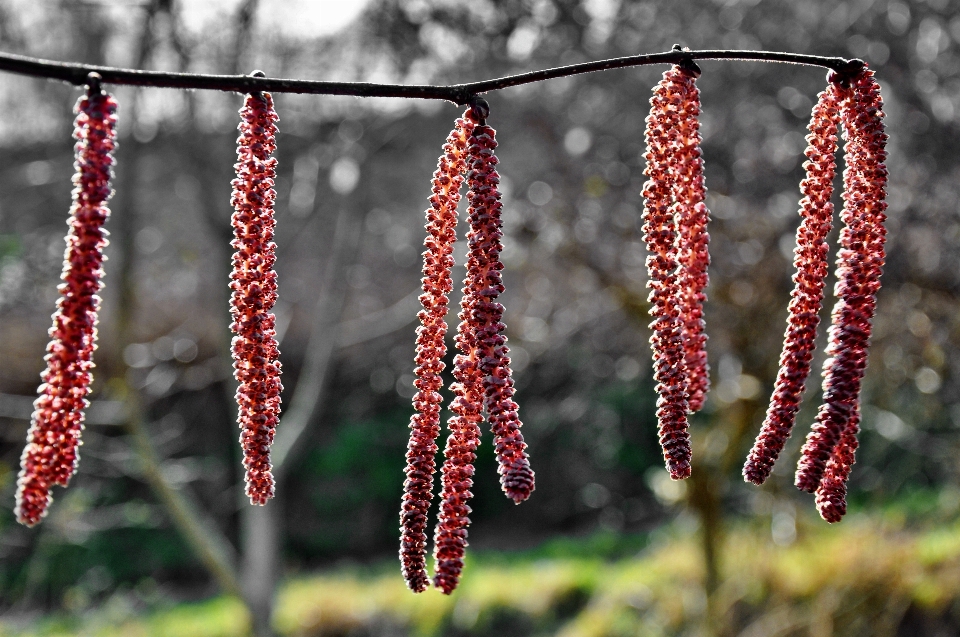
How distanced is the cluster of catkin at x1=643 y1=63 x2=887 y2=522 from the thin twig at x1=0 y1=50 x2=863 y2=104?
0.05 meters

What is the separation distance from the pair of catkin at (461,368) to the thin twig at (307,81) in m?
0.05

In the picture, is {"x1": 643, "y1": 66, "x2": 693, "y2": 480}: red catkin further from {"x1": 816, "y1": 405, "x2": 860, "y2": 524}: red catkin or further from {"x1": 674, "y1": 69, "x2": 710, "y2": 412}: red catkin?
{"x1": 816, "y1": 405, "x2": 860, "y2": 524}: red catkin

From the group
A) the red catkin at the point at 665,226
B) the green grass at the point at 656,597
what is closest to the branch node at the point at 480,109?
the red catkin at the point at 665,226

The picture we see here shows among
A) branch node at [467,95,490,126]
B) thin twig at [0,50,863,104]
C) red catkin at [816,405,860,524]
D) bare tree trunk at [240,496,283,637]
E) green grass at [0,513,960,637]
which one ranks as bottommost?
green grass at [0,513,960,637]

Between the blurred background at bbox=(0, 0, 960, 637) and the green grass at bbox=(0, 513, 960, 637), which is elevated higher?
the blurred background at bbox=(0, 0, 960, 637)

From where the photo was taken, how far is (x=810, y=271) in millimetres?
1041

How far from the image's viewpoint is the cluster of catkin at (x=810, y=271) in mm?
969

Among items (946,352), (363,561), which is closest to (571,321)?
(946,352)

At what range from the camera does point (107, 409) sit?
24.3 feet

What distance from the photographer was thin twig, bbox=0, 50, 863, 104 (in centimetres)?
87

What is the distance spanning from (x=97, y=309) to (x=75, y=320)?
0.12ft

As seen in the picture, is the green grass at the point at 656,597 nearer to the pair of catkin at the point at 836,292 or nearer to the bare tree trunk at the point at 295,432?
the bare tree trunk at the point at 295,432

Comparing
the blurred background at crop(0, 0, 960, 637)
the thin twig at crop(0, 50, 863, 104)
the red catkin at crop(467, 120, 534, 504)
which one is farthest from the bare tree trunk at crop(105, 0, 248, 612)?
the red catkin at crop(467, 120, 534, 504)

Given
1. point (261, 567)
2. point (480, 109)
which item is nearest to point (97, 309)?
point (480, 109)
